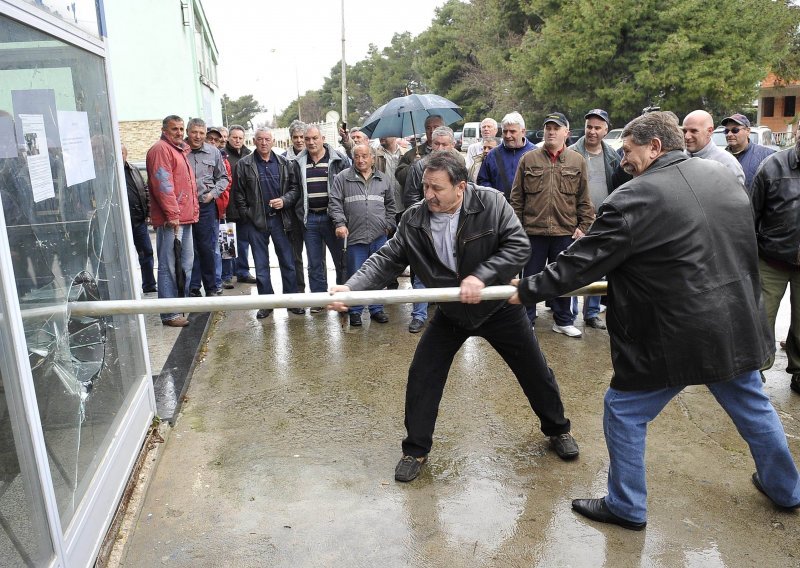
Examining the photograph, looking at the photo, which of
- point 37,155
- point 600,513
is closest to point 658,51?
point 600,513

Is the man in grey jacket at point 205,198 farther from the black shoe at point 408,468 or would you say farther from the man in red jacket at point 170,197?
the black shoe at point 408,468

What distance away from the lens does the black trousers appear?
3.74 meters

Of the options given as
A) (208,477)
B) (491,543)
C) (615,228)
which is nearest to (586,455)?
(491,543)

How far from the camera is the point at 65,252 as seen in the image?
3.20 metres

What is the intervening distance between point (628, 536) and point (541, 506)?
1.47 feet

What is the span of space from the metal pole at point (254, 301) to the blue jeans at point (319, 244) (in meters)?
3.54

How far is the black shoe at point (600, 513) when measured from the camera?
3.27m

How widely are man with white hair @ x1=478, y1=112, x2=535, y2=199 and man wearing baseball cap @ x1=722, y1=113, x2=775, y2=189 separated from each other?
5.52 ft

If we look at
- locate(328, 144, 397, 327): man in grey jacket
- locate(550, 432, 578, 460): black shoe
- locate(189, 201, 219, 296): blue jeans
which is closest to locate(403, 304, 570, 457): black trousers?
locate(550, 432, 578, 460): black shoe

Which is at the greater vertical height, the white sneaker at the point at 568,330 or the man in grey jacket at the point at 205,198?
the man in grey jacket at the point at 205,198

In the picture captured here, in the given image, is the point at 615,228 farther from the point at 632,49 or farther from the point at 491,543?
the point at 632,49

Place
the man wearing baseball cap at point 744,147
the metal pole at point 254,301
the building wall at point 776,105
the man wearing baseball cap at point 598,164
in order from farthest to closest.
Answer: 1. the building wall at point 776,105
2. the man wearing baseball cap at point 598,164
3. the man wearing baseball cap at point 744,147
4. the metal pole at point 254,301

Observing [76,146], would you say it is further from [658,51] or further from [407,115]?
[658,51]

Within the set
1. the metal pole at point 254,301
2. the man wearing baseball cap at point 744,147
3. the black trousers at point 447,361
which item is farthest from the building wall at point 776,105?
the metal pole at point 254,301
